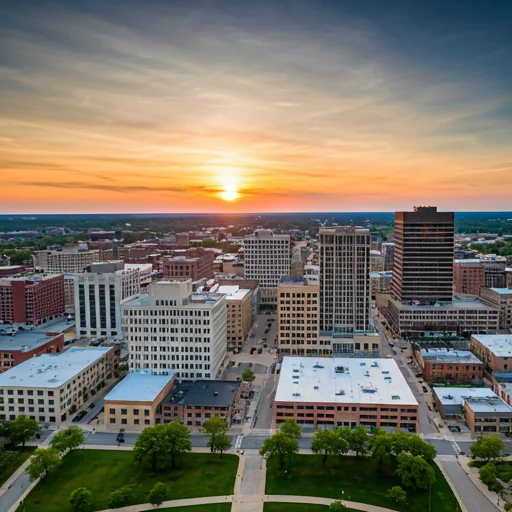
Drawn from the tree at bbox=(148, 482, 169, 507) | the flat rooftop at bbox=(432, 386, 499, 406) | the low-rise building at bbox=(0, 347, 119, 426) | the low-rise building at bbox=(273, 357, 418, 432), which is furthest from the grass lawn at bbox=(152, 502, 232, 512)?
the flat rooftop at bbox=(432, 386, 499, 406)

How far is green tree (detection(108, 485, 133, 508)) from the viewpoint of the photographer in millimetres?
73938

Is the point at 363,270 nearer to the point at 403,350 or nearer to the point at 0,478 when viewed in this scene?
the point at 403,350

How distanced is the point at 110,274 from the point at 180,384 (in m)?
65.6

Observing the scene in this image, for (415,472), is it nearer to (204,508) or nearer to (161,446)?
(204,508)

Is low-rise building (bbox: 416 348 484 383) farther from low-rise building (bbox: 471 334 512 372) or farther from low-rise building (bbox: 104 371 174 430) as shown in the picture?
low-rise building (bbox: 104 371 174 430)

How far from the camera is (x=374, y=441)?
278ft

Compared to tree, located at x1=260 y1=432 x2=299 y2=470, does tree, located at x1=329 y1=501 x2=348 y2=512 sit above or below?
below

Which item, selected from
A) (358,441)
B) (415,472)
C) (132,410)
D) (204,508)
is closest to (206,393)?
(132,410)

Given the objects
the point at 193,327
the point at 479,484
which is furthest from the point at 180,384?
the point at 479,484

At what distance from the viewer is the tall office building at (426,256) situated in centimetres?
17162

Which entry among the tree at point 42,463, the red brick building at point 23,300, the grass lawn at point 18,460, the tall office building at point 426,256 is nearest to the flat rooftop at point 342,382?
the tree at point 42,463

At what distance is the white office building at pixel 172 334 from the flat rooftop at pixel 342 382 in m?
20.4

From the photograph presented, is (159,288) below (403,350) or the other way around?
the other way around

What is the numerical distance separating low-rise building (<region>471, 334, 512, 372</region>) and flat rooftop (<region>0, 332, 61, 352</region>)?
11886 cm
